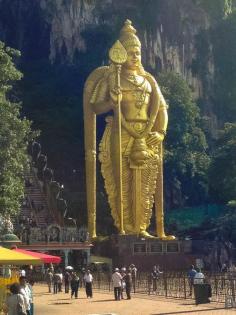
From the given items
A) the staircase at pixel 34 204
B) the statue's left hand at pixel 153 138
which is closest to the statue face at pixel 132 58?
the statue's left hand at pixel 153 138

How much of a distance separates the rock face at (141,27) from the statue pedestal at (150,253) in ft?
69.5

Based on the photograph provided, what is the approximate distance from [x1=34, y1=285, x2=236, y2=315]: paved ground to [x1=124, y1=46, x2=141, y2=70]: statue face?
13626 mm

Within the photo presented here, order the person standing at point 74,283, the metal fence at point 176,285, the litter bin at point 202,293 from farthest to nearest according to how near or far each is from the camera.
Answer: the person standing at point 74,283
the metal fence at point 176,285
the litter bin at point 202,293

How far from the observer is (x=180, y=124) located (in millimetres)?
47500

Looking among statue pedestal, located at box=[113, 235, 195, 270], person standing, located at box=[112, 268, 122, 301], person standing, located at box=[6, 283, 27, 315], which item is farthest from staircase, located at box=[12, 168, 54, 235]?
person standing, located at box=[6, 283, 27, 315]

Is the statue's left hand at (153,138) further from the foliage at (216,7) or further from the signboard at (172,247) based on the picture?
the foliage at (216,7)

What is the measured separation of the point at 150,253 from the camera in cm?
3238

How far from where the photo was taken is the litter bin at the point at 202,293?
756 inches

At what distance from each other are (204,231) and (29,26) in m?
25.0

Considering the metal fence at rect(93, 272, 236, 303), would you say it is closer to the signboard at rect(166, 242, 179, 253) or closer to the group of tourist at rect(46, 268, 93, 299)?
the group of tourist at rect(46, 268, 93, 299)

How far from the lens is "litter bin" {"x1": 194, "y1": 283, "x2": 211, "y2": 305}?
63.0 ft

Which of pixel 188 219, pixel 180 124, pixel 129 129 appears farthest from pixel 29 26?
pixel 129 129

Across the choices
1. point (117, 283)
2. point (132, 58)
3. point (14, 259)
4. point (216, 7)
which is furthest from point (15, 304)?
point (216, 7)

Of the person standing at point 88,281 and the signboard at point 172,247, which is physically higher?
the signboard at point 172,247
